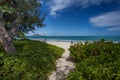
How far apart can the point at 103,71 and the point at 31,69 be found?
401 cm

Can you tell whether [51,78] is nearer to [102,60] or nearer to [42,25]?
[102,60]

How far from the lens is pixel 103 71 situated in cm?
549

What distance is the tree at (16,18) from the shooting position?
10555mm

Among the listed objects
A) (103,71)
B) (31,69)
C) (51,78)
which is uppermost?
(103,71)

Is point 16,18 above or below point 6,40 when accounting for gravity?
above

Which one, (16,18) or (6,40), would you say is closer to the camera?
(6,40)

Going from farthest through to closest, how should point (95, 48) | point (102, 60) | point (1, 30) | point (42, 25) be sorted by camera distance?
point (42, 25) → point (95, 48) → point (1, 30) → point (102, 60)

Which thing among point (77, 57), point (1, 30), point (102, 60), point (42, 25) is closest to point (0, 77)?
point (1, 30)

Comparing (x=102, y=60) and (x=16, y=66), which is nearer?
(x=102, y=60)

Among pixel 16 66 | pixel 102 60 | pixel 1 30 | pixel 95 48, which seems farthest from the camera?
pixel 95 48

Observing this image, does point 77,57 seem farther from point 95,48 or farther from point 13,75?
point 13,75

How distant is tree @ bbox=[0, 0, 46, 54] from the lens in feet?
34.6

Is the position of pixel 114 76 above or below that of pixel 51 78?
above

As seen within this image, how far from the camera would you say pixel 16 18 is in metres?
12.6
